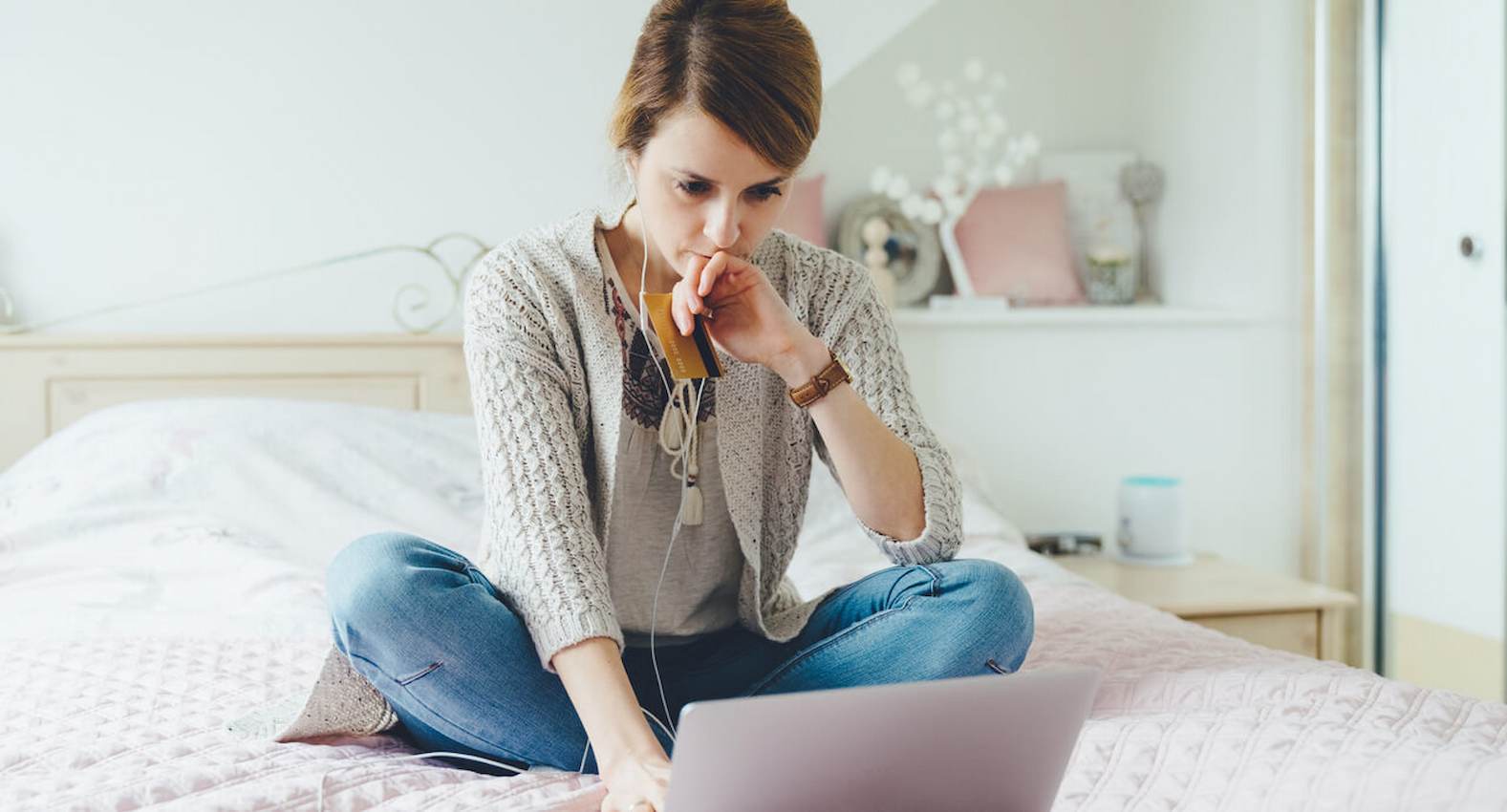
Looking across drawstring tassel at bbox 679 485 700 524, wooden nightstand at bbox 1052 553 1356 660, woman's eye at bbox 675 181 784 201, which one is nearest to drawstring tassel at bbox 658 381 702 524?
drawstring tassel at bbox 679 485 700 524

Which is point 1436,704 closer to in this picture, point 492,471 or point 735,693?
point 735,693

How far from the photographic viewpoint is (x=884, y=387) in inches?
52.6

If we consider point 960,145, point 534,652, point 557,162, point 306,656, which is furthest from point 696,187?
point 960,145

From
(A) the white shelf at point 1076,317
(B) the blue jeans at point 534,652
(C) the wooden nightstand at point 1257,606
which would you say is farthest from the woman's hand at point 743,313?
(A) the white shelf at point 1076,317

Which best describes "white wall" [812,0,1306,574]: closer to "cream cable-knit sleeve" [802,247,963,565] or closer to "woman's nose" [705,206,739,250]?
"cream cable-knit sleeve" [802,247,963,565]

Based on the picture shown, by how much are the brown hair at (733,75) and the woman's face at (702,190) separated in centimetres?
1

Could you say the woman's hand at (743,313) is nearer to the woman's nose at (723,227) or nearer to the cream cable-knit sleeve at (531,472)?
the woman's nose at (723,227)

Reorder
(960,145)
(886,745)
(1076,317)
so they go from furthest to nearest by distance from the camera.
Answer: (960,145)
(1076,317)
(886,745)

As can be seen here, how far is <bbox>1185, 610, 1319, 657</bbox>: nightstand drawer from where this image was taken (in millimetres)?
2312

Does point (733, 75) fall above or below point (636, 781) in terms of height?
above

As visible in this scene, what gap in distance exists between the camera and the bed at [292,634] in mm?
1018

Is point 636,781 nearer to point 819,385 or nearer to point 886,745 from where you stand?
point 886,745

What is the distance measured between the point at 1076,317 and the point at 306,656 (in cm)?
177

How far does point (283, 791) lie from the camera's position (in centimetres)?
101
